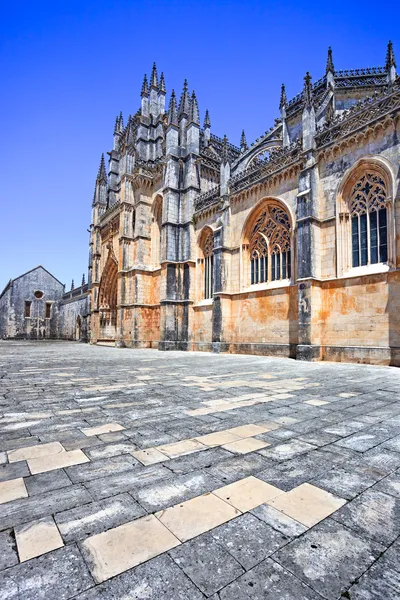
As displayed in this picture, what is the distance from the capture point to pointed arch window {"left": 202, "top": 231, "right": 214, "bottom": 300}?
19.7 metres

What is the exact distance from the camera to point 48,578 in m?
1.31

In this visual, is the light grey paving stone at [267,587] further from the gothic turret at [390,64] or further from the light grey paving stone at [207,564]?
the gothic turret at [390,64]

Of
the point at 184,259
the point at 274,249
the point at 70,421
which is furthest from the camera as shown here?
the point at 184,259

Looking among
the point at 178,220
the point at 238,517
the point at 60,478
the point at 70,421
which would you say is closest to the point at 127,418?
the point at 70,421

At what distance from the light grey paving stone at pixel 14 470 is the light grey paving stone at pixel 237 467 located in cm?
142

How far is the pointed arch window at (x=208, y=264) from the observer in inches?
774

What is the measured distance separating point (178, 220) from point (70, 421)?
18.9 m

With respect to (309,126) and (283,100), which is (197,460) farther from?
(283,100)

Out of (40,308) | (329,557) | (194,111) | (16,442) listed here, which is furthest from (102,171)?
(329,557)

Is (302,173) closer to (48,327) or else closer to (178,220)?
(178,220)

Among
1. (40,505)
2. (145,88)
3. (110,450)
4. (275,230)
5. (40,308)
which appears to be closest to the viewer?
(40,505)

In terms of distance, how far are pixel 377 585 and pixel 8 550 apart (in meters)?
1.67

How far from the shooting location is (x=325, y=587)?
4.21 ft

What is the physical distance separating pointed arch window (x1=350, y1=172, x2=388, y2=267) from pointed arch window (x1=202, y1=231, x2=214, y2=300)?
29.9ft
